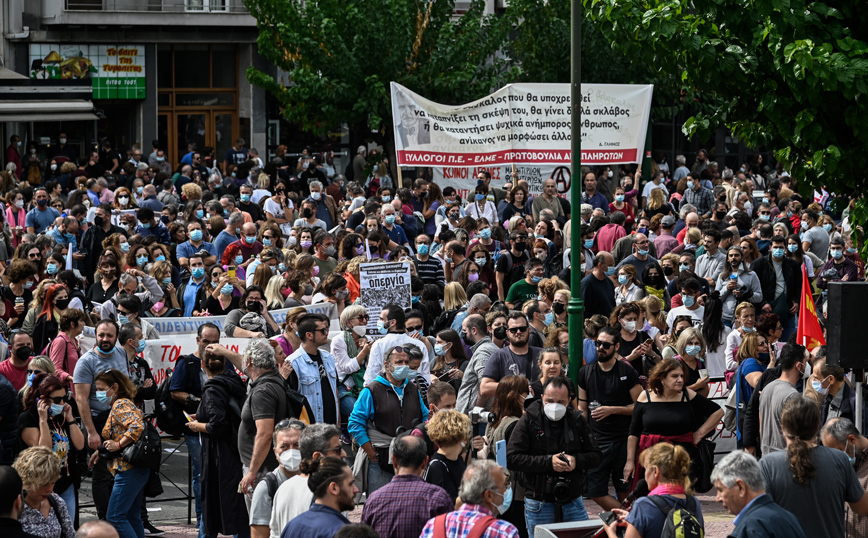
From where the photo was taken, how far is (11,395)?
27.6 feet

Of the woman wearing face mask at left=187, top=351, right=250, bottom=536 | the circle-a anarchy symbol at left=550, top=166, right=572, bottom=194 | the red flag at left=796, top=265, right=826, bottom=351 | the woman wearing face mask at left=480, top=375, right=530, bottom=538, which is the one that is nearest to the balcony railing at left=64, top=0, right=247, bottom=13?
the circle-a anarchy symbol at left=550, top=166, right=572, bottom=194

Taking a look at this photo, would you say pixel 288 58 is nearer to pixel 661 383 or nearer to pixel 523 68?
pixel 523 68

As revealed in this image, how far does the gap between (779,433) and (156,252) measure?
8.01 meters

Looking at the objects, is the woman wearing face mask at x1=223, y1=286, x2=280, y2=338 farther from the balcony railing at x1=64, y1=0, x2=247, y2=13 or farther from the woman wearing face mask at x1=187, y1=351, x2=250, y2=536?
the balcony railing at x1=64, y1=0, x2=247, y2=13

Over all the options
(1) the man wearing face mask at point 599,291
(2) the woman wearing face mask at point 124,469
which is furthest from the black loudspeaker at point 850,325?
(1) the man wearing face mask at point 599,291

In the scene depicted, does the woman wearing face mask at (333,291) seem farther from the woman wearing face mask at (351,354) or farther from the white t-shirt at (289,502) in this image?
the white t-shirt at (289,502)

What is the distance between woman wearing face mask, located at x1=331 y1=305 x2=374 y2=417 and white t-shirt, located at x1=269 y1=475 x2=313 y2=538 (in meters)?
3.21

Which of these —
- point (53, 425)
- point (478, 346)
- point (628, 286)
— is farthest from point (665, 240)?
point (53, 425)

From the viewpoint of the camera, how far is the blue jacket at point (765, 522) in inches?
241

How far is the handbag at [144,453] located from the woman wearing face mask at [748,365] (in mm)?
4654

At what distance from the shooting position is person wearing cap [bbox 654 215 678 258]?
1617 centimetres

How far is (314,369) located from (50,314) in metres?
3.69

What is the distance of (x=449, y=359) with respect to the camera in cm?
1080

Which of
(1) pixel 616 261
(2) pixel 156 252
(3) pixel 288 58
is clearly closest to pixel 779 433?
(1) pixel 616 261
